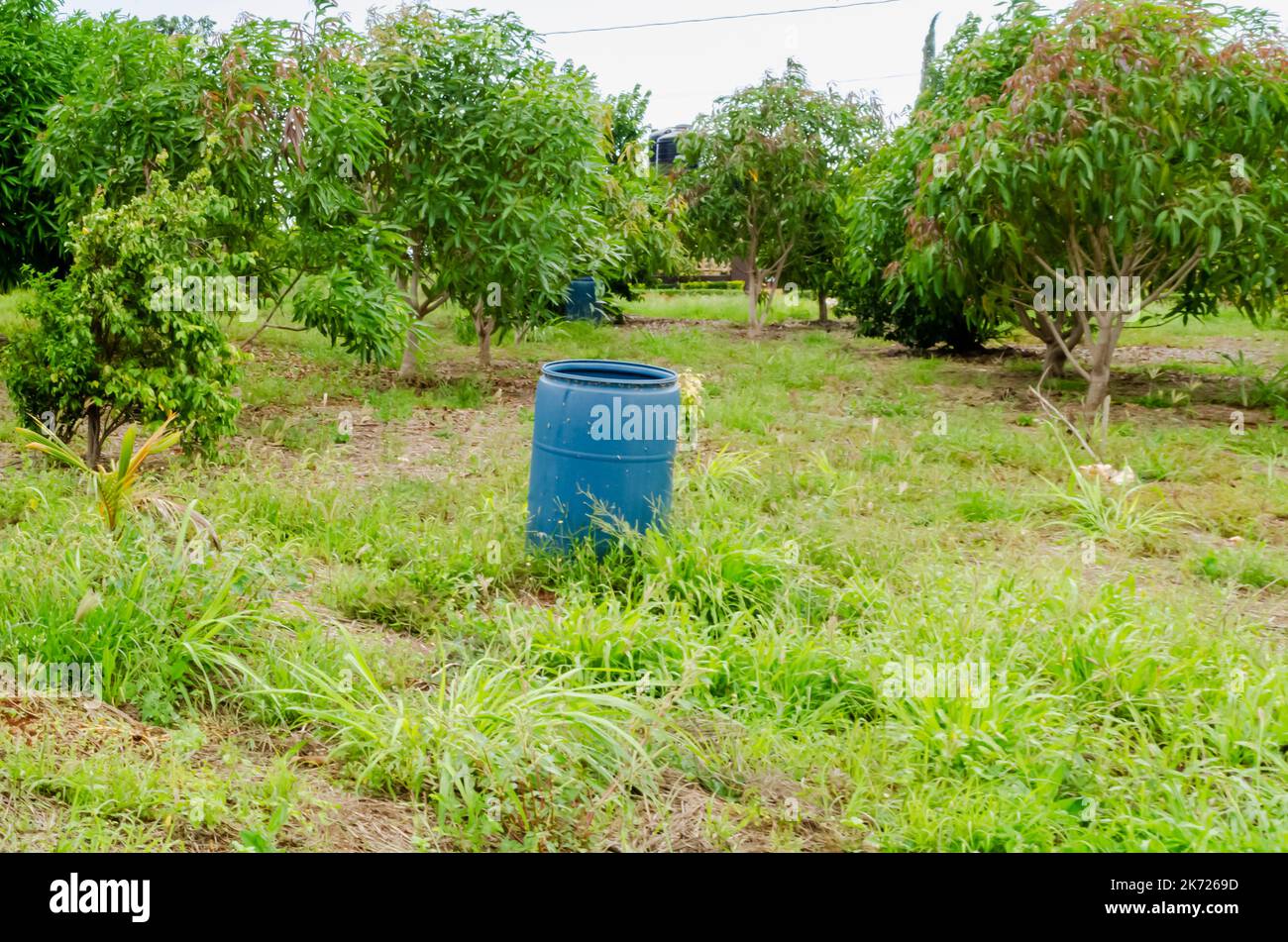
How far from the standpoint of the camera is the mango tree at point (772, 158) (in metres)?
15.1

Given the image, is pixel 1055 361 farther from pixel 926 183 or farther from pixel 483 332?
pixel 483 332

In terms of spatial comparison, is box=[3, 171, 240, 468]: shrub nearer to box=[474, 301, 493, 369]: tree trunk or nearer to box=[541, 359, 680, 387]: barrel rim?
box=[541, 359, 680, 387]: barrel rim

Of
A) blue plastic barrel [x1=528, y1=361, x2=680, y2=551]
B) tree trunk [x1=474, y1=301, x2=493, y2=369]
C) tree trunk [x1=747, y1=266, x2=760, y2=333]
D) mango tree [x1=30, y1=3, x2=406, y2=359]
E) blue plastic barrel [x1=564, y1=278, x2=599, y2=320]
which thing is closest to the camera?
blue plastic barrel [x1=528, y1=361, x2=680, y2=551]

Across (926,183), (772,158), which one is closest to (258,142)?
(926,183)

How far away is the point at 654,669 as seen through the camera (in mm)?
3803

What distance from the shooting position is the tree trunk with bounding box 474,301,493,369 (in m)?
10.9

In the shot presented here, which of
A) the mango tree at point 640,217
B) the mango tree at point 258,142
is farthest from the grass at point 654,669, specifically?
the mango tree at point 640,217

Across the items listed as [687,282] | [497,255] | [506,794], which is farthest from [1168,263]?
[687,282]

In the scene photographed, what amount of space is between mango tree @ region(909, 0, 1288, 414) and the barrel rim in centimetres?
412

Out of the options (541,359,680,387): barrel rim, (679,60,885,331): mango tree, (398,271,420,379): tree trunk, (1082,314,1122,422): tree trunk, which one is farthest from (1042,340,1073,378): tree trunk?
(541,359,680,387): barrel rim

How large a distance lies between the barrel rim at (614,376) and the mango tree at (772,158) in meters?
10.4

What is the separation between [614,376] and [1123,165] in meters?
4.74

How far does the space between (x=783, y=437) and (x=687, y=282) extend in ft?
63.7

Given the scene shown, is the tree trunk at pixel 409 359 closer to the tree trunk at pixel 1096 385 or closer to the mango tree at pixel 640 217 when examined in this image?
the mango tree at pixel 640 217
